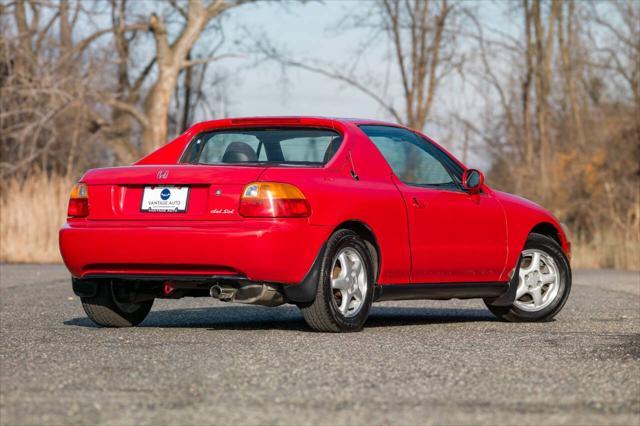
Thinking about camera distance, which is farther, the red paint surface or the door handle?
the door handle

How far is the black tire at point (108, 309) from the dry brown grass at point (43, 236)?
13.1 m

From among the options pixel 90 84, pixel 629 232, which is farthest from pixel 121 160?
pixel 629 232

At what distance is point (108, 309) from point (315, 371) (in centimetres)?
306

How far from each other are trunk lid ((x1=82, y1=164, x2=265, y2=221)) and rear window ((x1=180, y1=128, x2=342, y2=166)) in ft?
2.29

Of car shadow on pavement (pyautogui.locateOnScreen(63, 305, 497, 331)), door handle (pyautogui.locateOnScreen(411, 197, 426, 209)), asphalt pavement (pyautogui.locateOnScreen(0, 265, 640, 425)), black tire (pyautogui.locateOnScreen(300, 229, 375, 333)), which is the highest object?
door handle (pyautogui.locateOnScreen(411, 197, 426, 209))

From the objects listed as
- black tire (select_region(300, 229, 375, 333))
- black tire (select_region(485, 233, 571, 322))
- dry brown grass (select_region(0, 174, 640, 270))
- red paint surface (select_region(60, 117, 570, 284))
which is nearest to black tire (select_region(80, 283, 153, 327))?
red paint surface (select_region(60, 117, 570, 284))

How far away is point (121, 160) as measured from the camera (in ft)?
121

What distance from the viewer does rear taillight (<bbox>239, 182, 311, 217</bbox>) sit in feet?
26.7

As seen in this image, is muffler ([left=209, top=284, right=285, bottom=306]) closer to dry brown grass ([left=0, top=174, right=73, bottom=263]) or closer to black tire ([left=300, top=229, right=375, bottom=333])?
black tire ([left=300, top=229, right=375, bottom=333])

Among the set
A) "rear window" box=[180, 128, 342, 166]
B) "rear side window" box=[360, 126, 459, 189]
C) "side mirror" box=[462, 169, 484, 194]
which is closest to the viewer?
"rear window" box=[180, 128, 342, 166]

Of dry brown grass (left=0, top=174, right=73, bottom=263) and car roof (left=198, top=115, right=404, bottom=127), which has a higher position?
car roof (left=198, top=115, right=404, bottom=127)

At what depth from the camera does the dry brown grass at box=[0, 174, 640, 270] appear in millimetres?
22031

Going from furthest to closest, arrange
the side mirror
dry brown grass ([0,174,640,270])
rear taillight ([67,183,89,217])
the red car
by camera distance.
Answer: dry brown grass ([0,174,640,270]) → the side mirror → rear taillight ([67,183,89,217]) → the red car

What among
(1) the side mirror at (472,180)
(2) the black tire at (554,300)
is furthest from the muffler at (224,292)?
(2) the black tire at (554,300)
